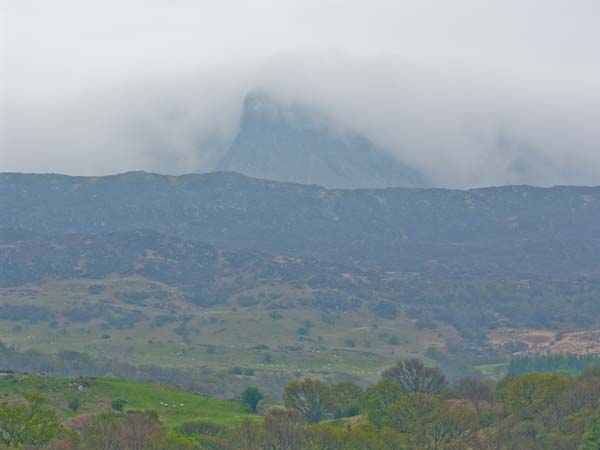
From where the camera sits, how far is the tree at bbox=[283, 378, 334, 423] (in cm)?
17525

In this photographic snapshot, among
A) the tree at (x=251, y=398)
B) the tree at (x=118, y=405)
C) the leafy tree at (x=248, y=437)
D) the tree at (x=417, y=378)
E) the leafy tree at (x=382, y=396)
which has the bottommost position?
the leafy tree at (x=248, y=437)

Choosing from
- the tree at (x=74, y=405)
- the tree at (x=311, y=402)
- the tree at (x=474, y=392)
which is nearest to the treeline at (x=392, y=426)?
the tree at (x=474, y=392)

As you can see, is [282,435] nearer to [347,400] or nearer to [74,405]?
[74,405]

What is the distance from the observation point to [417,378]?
19050 centimetres

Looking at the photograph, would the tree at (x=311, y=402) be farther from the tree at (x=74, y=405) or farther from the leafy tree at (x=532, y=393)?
the tree at (x=74, y=405)

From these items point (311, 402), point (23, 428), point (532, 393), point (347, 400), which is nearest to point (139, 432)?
point (23, 428)

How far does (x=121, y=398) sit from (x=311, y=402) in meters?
32.1

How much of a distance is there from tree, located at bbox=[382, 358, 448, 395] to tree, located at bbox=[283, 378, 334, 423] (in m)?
16.3

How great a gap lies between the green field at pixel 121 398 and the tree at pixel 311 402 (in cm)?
794

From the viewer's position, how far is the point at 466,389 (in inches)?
6969

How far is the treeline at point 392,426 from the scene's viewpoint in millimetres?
121625

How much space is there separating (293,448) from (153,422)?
18.1 meters

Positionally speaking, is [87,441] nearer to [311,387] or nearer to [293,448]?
[293,448]

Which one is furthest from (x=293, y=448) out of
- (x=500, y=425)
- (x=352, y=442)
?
(x=500, y=425)
